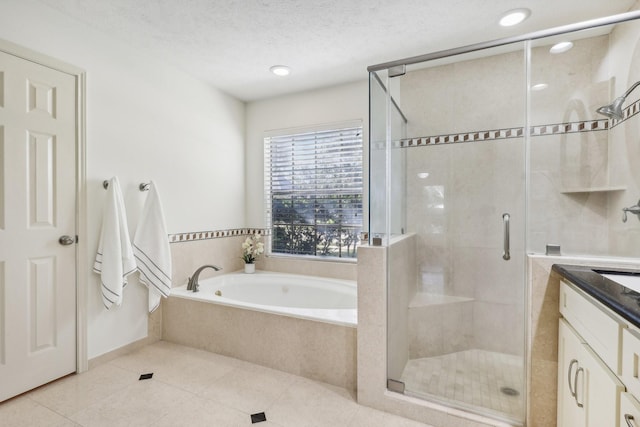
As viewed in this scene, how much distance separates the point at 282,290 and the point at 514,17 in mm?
2918

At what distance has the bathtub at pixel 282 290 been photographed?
2.88m

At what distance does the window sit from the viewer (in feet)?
10.3

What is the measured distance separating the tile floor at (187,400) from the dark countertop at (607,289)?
3.63 ft

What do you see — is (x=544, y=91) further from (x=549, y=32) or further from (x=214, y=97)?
(x=214, y=97)

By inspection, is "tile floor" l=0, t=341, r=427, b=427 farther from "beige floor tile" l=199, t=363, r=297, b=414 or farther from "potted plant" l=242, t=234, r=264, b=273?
"potted plant" l=242, t=234, r=264, b=273

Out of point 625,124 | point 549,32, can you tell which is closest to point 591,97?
point 625,124

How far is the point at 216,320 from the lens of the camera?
244cm

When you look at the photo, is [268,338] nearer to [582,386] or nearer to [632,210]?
[582,386]

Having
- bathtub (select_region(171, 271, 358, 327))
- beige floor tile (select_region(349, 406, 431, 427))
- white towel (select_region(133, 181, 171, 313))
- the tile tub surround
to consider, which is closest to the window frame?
bathtub (select_region(171, 271, 358, 327))

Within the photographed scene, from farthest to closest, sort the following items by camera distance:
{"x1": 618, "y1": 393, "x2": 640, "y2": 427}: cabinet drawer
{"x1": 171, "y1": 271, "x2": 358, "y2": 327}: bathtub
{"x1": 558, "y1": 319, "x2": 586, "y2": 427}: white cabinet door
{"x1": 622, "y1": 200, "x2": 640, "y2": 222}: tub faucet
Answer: {"x1": 171, "y1": 271, "x2": 358, "y2": 327}: bathtub < {"x1": 622, "y1": 200, "x2": 640, "y2": 222}: tub faucet < {"x1": 558, "y1": 319, "x2": 586, "y2": 427}: white cabinet door < {"x1": 618, "y1": 393, "x2": 640, "y2": 427}: cabinet drawer

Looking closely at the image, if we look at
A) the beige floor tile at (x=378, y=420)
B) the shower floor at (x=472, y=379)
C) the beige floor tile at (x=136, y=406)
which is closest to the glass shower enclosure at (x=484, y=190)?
the shower floor at (x=472, y=379)

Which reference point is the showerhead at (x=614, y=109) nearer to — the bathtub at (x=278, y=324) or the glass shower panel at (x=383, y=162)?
the glass shower panel at (x=383, y=162)

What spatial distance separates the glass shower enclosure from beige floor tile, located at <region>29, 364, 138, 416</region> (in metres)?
1.78

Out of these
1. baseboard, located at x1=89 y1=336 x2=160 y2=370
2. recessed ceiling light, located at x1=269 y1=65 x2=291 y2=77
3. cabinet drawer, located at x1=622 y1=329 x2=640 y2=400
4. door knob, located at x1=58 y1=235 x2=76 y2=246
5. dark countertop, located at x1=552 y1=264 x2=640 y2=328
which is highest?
recessed ceiling light, located at x1=269 y1=65 x2=291 y2=77
